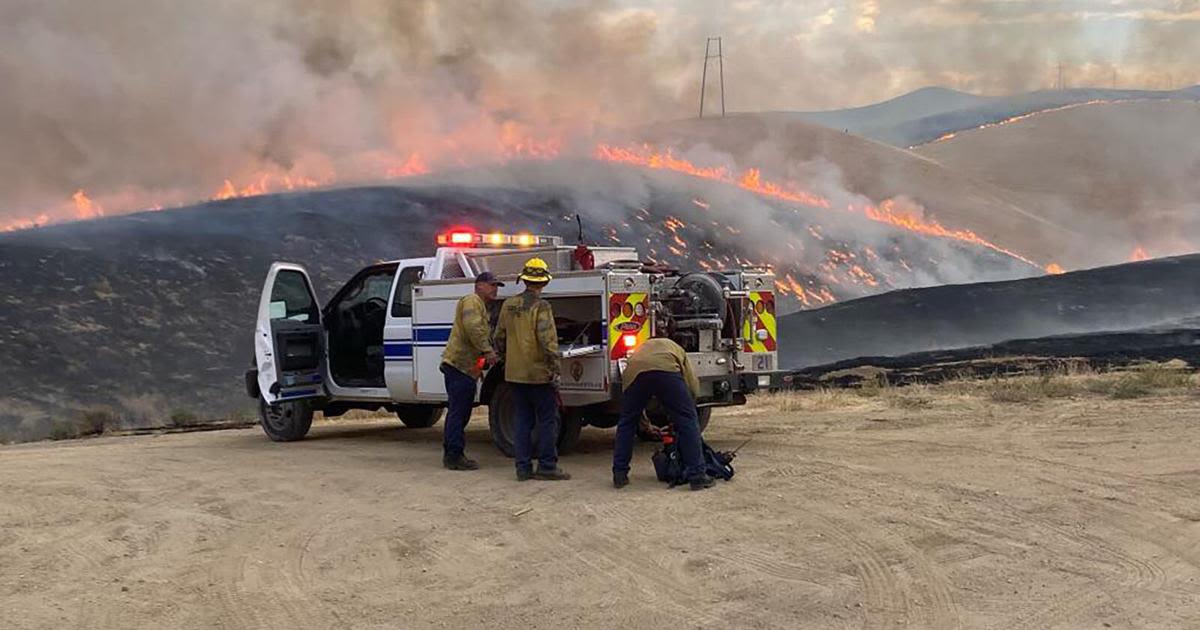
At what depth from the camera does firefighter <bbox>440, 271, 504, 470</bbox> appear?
8.44m

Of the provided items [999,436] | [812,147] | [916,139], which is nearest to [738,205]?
[812,147]

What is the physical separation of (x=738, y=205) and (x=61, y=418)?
29.2 meters

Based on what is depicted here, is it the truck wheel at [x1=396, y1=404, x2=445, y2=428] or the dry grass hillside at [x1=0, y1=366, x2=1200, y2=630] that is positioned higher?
the truck wheel at [x1=396, y1=404, x2=445, y2=428]

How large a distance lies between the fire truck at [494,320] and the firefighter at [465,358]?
22.6 inches

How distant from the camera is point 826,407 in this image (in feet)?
42.2

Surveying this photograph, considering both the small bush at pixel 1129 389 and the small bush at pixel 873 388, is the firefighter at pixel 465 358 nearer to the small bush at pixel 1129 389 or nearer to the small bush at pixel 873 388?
the small bush at pixel 873 388

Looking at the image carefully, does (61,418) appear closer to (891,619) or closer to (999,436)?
(999,436)

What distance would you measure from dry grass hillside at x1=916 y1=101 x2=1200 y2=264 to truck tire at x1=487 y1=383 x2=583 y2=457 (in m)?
57.0

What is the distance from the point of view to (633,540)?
6.05m

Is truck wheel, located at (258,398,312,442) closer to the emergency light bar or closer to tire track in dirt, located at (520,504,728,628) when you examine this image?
the emergency light bar

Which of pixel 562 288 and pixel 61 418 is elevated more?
pixel 562 288

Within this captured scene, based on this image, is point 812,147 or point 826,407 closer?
point 826,407

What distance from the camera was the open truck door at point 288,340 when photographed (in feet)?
35.0

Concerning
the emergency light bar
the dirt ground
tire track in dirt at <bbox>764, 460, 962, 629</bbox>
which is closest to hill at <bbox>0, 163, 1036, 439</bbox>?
the emergency light bar
